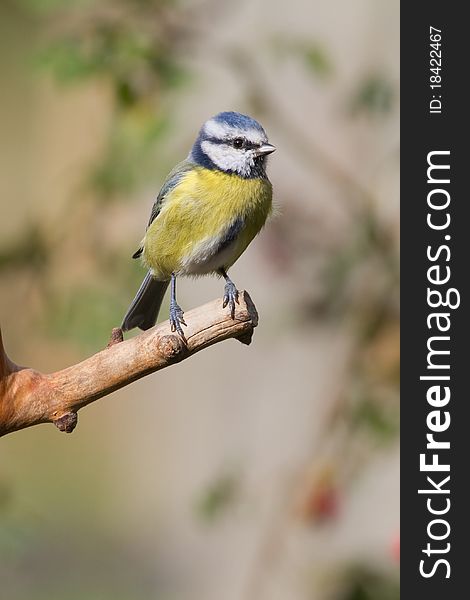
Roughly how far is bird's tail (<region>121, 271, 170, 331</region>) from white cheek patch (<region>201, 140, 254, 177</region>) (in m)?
0.32

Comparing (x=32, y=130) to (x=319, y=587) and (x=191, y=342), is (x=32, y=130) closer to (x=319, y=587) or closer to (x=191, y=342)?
(x=319, y=587)

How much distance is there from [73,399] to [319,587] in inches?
60.5

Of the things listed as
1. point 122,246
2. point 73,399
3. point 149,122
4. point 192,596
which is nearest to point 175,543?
point 192,596

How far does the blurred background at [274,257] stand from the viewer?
2822mm

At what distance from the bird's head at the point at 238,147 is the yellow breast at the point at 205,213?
21mm

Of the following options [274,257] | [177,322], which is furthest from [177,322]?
[274,257]

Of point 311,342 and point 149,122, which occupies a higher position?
point 149,122

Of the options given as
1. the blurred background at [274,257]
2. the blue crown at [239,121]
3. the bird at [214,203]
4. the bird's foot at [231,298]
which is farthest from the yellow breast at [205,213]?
the blurred background at [274,257]

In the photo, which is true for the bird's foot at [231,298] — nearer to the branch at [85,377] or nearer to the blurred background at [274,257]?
the branch at [85,377]

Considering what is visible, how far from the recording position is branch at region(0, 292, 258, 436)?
1746 mm

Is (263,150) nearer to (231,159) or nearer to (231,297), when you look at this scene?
(231,159)

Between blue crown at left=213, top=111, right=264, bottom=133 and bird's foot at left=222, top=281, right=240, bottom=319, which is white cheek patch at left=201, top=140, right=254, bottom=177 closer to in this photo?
blue crown at left=213, top=111, right=264, bottom=133

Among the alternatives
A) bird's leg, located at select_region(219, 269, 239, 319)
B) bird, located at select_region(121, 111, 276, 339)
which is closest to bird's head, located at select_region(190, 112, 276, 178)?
bird, located at select_region(121, 111, 276, 339)

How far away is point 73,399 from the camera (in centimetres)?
177
